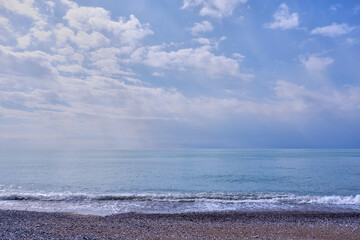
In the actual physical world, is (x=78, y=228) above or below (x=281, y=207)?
above

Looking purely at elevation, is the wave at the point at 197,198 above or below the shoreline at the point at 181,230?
below

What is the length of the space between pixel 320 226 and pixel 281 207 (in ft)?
24.1

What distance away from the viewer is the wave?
2494cm

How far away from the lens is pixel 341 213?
66.0 feet

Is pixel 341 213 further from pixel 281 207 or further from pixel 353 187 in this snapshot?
pixel 353 187

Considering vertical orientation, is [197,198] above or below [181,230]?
below

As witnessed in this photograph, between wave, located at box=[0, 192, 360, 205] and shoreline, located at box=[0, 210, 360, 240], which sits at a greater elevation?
shoreline, located at box=[0, 210, 360, 240]

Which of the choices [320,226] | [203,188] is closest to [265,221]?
[320,226]

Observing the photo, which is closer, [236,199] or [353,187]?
[236,199]

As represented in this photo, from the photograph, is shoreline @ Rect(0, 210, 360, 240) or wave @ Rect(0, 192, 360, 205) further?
wave @ Rect(0, 192, 360, 205)

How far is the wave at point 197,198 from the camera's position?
24938mm

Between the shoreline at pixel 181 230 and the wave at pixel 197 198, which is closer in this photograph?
the shoreline at pixel 181 230

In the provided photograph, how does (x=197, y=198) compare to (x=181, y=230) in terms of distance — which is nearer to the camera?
(x=181, y=230)

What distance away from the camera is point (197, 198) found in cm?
2619
